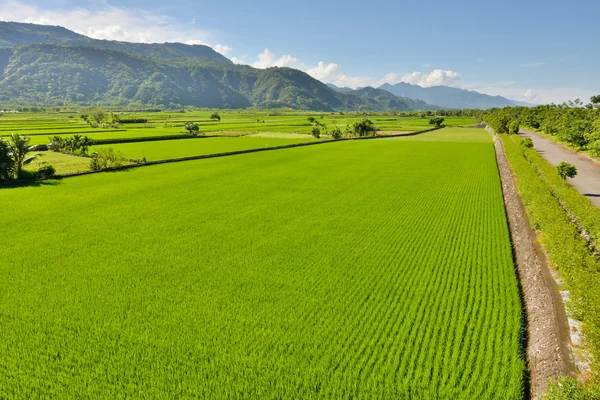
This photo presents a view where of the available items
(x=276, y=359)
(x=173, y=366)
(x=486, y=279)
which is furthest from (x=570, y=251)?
(x=173, y=366)

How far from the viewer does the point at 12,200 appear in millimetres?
25844

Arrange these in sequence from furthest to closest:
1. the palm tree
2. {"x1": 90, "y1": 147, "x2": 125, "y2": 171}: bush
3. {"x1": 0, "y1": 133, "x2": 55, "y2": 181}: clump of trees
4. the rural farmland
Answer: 1. {"x1": 90, "y1": 147, "x2": 125, "y2": 171}: bush
2. the palm tree
3. {"x1": 0, "y1": 133, "x2": 55, "y2": 181}: clump of trees
4. the rural farmland

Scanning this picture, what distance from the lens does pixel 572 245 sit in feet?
44.0

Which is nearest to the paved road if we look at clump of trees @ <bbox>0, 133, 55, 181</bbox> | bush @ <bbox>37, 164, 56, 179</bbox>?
bush @ <bbox>37, 164, 56, 179</bbox>

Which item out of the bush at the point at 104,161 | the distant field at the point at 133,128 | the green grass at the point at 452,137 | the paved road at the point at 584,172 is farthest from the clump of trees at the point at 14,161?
the green grass at the point at 452,137

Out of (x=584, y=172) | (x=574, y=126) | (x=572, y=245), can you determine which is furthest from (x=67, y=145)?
(x=574, y=126)

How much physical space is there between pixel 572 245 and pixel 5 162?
148 ft

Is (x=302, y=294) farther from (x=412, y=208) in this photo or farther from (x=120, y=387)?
(x=412, y=208)

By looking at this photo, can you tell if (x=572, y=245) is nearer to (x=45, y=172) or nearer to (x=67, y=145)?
(x=45, y=172)

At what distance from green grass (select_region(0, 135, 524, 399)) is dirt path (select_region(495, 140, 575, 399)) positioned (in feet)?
1.70

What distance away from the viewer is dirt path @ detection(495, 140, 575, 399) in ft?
29.9

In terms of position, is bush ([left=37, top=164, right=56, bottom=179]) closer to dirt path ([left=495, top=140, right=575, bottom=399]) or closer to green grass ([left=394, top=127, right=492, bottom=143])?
dirt path ([left=495, top=140, right=575, bottom=399])

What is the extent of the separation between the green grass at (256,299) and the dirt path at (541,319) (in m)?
0.52

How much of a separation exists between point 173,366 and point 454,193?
28.5 meters
